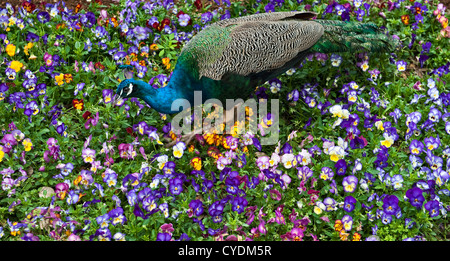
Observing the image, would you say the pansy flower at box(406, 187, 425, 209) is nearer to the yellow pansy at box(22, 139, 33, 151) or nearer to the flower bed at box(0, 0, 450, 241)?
the flower bed at box(0, 0, 450, 241)

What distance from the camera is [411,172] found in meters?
3.48

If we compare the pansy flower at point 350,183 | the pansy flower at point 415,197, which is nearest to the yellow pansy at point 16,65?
the pansy flower at point 350,183

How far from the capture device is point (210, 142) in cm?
379

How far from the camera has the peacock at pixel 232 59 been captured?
3676mm

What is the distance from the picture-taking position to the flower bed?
3229 mm

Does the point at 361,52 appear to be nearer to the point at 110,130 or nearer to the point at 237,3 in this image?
the point at 237,3

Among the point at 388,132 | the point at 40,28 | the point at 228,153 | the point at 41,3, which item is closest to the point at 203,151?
the point at 228,153

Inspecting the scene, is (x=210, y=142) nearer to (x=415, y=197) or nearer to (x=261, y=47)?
(x=261, y=47)

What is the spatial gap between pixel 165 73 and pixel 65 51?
87 centimetres

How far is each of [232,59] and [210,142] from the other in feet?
2.05

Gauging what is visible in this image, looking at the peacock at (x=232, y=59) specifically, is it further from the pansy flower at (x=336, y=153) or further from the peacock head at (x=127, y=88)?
the pansy flower at (x=336, y=153)

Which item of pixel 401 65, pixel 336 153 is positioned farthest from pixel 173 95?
pixel 401 65
